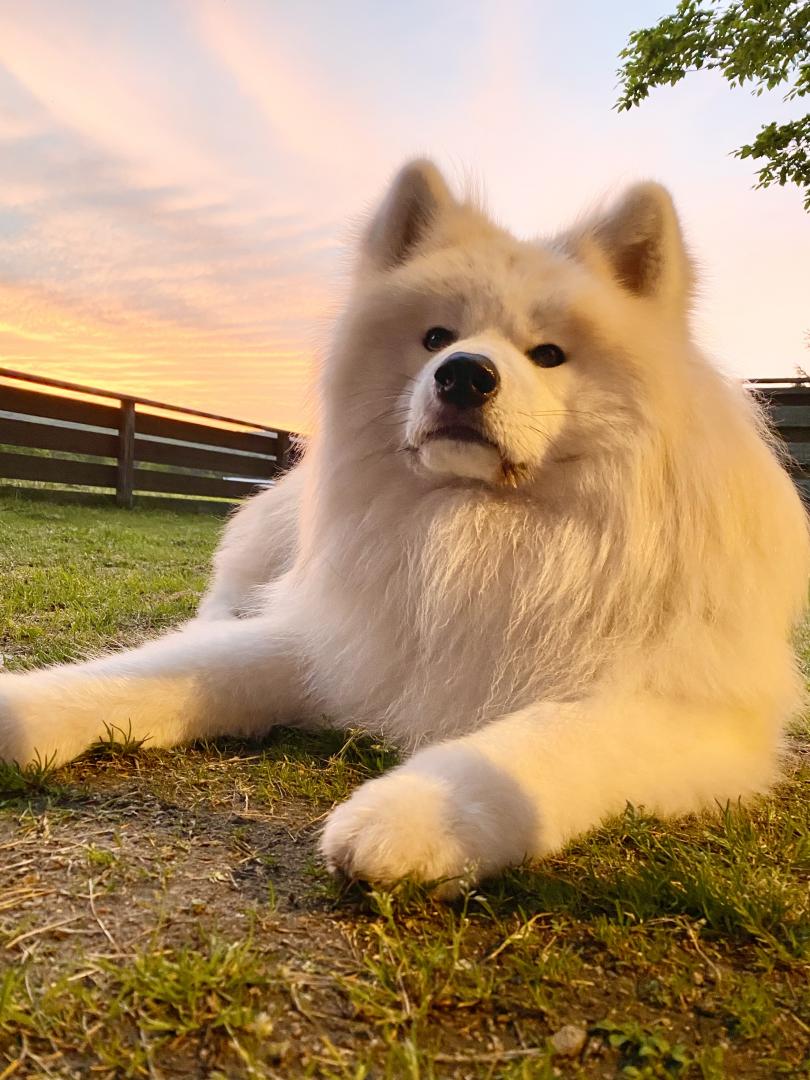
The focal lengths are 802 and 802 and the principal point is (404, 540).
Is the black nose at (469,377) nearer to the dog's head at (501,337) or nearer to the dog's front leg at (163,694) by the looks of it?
the dog's head at (501,337)

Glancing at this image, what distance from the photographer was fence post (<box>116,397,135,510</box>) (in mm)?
12242

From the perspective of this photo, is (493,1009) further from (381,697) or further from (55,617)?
(55,617)

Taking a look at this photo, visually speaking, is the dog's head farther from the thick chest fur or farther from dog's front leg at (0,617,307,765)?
dog's front leg at (0,617,307,765)

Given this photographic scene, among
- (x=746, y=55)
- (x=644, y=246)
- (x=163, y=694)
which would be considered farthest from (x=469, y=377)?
(x=746, y=55)

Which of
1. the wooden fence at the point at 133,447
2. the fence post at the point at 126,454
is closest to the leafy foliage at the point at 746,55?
the wooden fence at the point at 133,447

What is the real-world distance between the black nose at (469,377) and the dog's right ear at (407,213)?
65cm

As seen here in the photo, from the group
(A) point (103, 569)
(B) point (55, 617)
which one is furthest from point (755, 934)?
→ (A) point (103, 569)

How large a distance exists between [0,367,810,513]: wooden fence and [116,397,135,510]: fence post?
0.05ft

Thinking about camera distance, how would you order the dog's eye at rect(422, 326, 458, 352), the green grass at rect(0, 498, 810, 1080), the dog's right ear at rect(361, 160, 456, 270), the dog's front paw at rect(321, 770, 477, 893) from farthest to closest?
the dog's right ear at rect(361, 160, 456, 270) → the dog's eye at rect(422, 326, 458, 352) → the dog's front paw at rect(321, 770, 477, 893) → the green grass at rect(0, 498, 810, 1080)

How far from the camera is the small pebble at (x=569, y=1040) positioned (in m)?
1.05

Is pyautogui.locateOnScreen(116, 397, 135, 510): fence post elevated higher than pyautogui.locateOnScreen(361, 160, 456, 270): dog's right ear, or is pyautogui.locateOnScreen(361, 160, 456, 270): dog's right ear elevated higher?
pyautogui.locateOnScreen(361, 160, 456, 270): dog's right ear

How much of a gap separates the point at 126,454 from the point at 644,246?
1128cm

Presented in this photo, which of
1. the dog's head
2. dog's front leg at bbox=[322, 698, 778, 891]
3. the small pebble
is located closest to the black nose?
the dog's head

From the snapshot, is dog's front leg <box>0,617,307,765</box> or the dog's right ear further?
the dog's right ear
